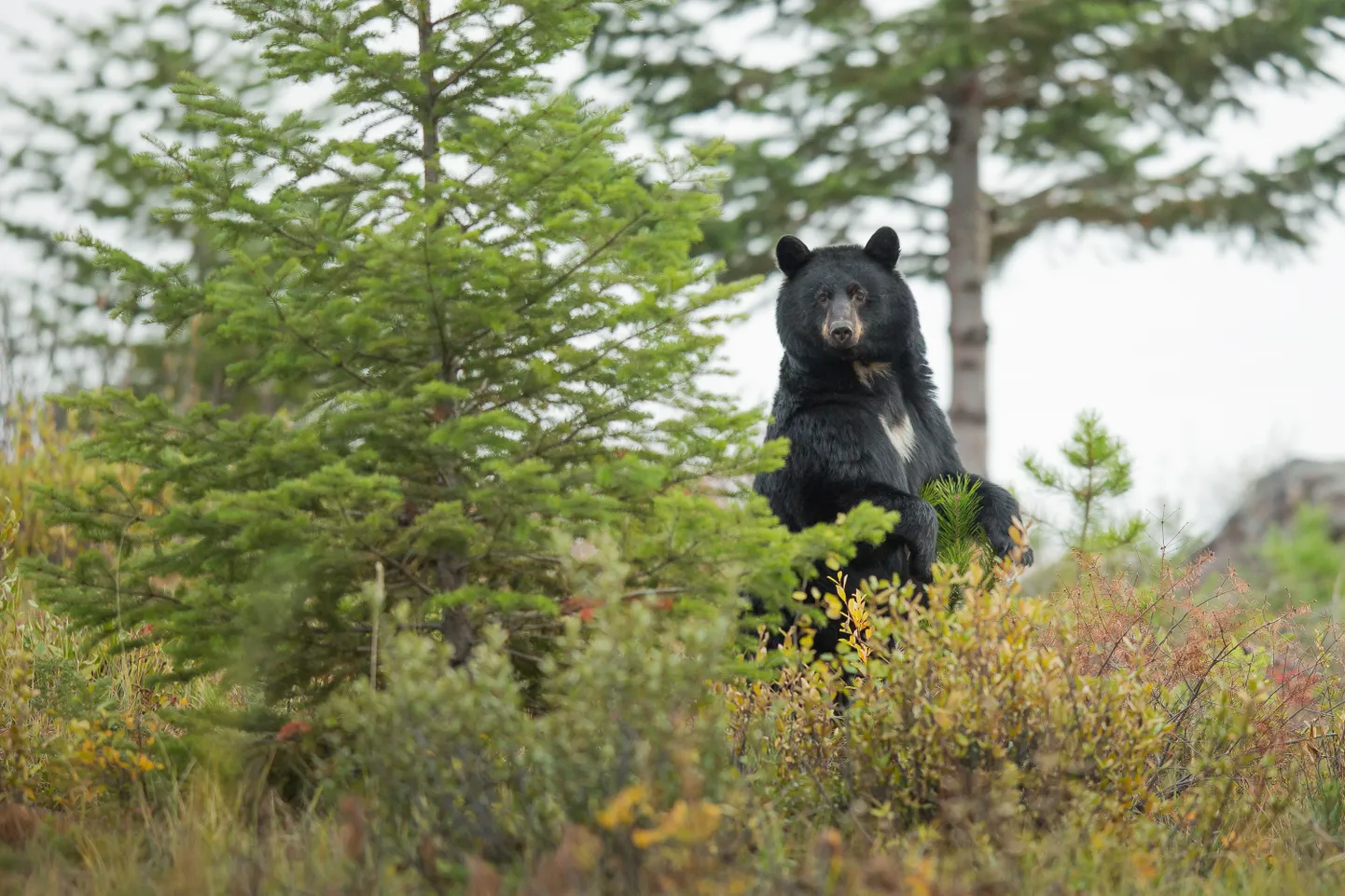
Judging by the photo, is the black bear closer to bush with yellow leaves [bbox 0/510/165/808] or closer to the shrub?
the shrub

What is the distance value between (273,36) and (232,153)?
0.47 m

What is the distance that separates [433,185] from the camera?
12.0ft

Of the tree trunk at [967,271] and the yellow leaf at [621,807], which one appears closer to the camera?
the yellow leaf at [621,807]

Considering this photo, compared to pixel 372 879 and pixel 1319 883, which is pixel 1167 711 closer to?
pixel 1319 883

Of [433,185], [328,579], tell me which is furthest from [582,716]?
[433,185]

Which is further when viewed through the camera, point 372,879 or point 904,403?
point 904,403

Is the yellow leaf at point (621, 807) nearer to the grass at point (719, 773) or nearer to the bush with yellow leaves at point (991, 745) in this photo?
the grass at point (719, 773)

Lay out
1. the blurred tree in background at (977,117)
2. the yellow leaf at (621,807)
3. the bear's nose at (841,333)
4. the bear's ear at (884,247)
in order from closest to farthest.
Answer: the yellow leaf at (621,807) < the bear's nose at (841,333) < the bear's ear at (884,247) < the blurred tree in background at (977,117)

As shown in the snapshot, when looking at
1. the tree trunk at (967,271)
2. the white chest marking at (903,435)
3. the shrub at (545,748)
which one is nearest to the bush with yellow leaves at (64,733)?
the shrub at (545,748)

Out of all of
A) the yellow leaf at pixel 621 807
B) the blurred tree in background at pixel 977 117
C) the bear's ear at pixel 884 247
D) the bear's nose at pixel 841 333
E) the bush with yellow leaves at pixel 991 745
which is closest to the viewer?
the yellow leaf at pixel 621 807

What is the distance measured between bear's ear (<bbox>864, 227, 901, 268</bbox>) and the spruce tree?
144 cm

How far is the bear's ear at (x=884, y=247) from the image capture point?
201 inches

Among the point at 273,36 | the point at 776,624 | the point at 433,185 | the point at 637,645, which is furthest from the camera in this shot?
the point at 776,624

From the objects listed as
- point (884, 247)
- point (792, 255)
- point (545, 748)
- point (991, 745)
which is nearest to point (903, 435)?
point (884, 247)
